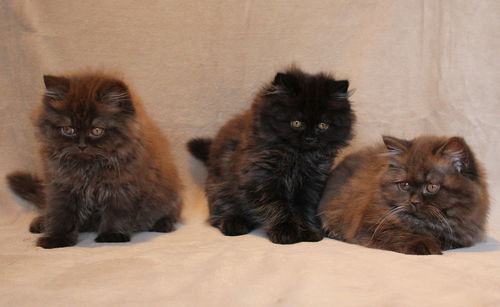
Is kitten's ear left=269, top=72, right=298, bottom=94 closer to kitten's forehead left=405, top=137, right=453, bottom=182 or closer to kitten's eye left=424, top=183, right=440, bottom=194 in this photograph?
kitten's forehead left=405, top=137, right=453, bottom=182

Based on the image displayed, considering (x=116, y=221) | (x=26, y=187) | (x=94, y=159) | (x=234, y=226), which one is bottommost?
(x=234, y=226)

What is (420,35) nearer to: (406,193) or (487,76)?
(487,76)

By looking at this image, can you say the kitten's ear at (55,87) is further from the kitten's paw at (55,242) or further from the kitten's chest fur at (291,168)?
the kitten's chest fur at (291,168)

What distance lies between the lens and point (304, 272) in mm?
2082

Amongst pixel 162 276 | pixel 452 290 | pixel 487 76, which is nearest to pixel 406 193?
pixel 452 290

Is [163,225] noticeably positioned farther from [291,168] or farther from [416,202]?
[416,202]

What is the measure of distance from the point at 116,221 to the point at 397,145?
1.59 m

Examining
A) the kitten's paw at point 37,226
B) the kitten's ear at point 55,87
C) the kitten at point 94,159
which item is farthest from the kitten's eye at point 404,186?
the kitten's paw at point 37,226

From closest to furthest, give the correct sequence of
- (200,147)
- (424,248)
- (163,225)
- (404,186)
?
(424,248), (404,186), (163,225), (200,147)

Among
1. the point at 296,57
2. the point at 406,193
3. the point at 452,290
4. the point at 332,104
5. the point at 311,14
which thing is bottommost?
the point at 452,290

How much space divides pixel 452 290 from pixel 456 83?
1998 millimetres

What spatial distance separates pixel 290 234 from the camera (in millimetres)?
2654

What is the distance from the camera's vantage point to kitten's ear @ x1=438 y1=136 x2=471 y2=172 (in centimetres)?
237

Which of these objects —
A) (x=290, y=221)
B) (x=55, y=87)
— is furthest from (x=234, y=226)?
(x=55, y=87)
